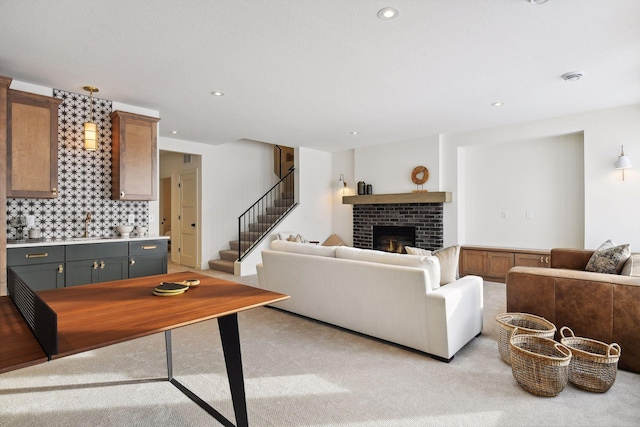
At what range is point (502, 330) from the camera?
2.70 metres

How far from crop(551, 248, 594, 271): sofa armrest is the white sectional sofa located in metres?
1.75

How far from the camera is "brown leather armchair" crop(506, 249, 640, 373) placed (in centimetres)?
246

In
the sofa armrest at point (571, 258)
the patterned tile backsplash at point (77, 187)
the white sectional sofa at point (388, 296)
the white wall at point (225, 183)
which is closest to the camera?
the white sectional sofa at point (388, 296)

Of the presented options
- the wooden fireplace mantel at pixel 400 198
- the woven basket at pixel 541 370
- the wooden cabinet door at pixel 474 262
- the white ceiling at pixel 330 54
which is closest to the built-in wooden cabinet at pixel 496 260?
the wooden cabinet door at pixel 474 262

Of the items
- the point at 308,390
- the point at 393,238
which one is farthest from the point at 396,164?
the point at 308,390

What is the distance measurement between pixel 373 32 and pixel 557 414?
9.18 ft

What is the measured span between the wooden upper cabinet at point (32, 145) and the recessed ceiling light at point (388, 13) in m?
3.47

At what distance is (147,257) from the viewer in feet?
13.9

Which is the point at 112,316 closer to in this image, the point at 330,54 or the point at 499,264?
the point at 330,54

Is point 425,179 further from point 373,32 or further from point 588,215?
point 373,32

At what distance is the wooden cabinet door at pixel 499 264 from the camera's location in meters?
5.51

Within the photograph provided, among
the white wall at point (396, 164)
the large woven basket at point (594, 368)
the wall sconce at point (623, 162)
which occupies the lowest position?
the large woven basket at point (594, 368)

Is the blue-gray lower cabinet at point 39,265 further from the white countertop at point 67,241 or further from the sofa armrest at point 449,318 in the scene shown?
the sofa armrest at point 449,318

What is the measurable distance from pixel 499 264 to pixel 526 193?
1.24 metres
